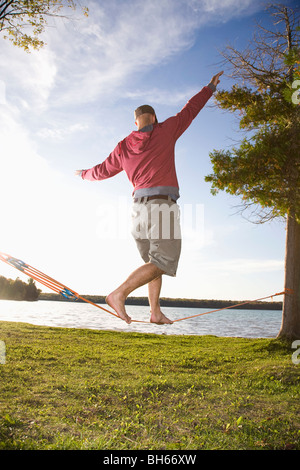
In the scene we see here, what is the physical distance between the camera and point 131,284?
348 centimetres

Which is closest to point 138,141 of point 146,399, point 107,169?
point 107,169

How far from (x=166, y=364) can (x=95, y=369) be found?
187cm

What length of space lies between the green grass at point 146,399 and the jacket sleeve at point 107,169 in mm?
3066

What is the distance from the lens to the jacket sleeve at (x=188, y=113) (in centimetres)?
357

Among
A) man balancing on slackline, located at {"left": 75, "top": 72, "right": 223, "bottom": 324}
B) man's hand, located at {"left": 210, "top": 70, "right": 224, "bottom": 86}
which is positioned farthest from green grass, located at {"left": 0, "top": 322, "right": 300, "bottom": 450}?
man's hand, located at {"left": 210, "top": 70, "right": 224, "bottom": 86}

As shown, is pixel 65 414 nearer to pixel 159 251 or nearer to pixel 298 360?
pixel 159 251

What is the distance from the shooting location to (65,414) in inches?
209

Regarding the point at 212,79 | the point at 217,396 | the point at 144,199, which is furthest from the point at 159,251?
the point at 217,396

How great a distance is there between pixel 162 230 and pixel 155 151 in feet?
2.63

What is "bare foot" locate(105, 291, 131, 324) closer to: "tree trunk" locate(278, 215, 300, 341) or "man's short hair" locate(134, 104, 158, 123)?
"man's short hair" locate(134, 104, 158, 123)

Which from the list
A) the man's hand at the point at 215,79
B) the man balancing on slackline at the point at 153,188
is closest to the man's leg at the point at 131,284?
the man balancing on slackline at the point at 153,188

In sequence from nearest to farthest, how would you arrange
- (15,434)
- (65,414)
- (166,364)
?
(15,434) < (65,414) < (166,364)

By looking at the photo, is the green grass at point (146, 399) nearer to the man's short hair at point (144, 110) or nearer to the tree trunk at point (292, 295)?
the tree trunk at point (292, 295)

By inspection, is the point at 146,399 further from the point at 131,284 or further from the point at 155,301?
the point at 131,284
